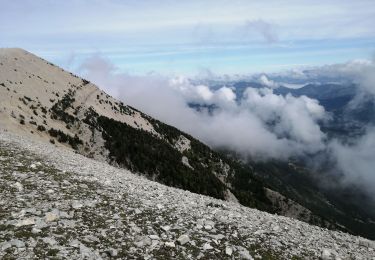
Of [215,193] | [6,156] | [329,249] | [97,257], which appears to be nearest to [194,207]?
[329,249]

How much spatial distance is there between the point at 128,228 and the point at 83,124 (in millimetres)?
93787

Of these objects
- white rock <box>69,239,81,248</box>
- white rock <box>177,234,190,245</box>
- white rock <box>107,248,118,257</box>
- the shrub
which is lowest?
white rock <box>69,239,81,248</box>

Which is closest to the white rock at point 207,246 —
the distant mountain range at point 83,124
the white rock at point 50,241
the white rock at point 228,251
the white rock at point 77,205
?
the white rock at point 228,251

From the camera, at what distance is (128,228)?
1557 centimetres

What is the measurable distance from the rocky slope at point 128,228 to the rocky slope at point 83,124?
4376 cm

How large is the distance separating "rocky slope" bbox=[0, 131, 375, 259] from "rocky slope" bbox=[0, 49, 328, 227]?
4376 cm

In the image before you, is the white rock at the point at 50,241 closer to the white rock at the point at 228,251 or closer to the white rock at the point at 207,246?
the white rock at the point at 207,246

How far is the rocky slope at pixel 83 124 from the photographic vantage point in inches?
3270

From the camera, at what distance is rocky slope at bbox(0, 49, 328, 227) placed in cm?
8306

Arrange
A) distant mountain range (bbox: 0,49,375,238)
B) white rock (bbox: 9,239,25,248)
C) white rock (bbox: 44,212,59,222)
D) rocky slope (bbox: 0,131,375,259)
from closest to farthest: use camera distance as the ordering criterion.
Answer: white rock (bbox: 9,239,25,248) → rocky slope (bbox: 0,131,375,259) → white rock (bbox: 44,212,59,222) → distant mountain range (bbox: 0,49,375,238)

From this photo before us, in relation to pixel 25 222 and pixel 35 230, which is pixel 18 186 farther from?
pixel 35 230

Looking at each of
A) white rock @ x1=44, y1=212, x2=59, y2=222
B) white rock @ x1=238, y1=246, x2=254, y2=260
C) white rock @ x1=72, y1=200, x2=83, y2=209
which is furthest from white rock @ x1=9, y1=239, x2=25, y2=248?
white rock @ x1=238, y1=246, x2=254, y2=260

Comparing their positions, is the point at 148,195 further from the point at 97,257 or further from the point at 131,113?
the point at 131,113

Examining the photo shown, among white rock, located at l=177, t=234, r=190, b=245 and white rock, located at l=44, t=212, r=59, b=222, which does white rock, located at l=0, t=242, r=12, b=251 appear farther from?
white rock, located at l=177, t=234, r=190, b=245
